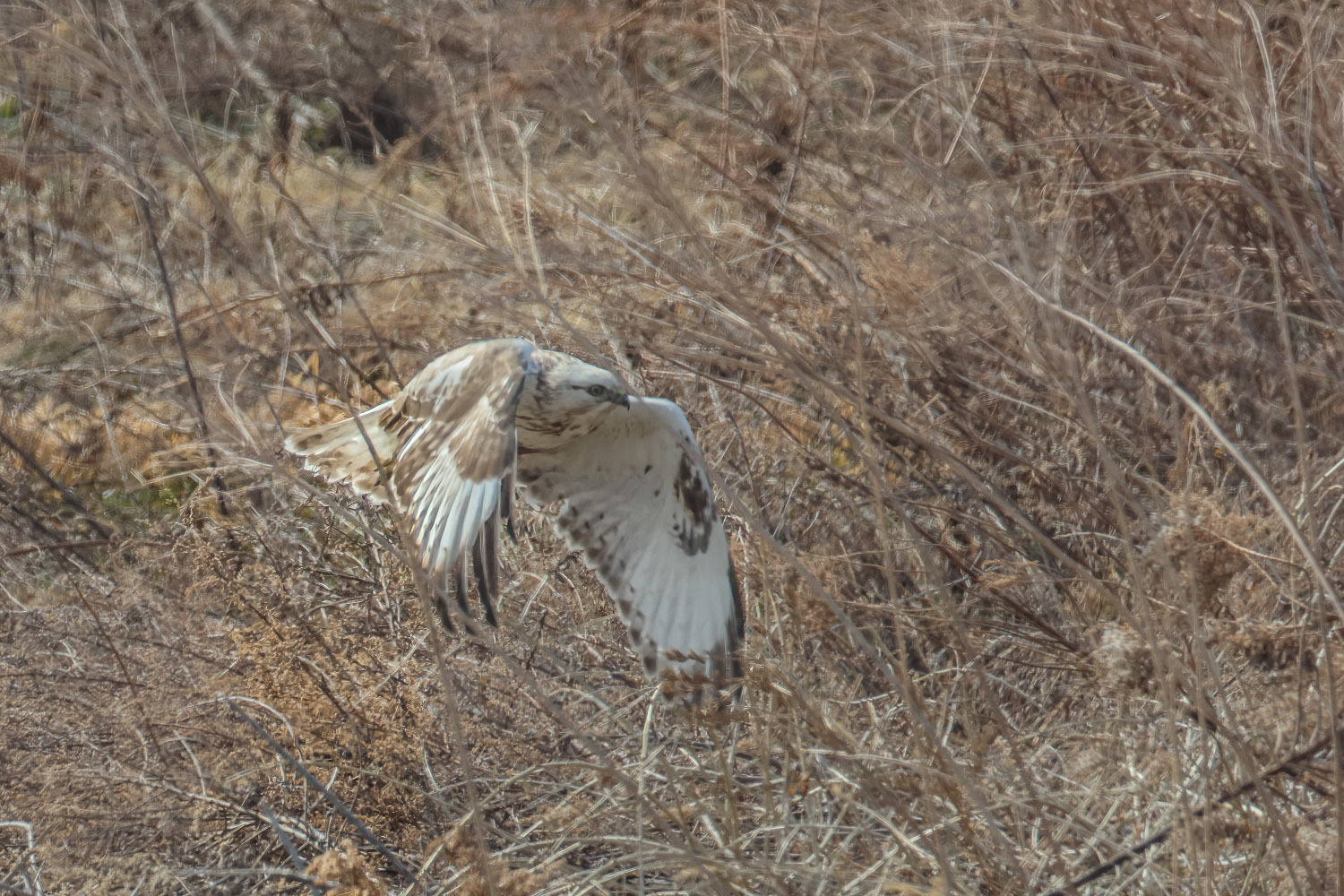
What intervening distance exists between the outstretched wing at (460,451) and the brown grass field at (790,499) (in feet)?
0.58

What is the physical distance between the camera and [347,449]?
3.25 m

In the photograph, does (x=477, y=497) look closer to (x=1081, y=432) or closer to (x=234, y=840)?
(x=234, y=840)

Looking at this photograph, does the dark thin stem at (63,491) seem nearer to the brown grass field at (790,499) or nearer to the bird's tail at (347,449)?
the brown grass field at (790,499)

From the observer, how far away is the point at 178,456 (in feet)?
13.0

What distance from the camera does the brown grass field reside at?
181 cm

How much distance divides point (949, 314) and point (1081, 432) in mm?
796

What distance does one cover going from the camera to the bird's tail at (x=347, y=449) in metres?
3.08

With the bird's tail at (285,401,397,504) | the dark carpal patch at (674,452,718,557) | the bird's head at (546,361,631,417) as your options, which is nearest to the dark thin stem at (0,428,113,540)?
the bird's tail at (285,401,397,504)

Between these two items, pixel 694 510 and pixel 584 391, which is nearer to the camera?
pixel 584 391

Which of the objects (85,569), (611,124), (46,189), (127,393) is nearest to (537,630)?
(85,569)

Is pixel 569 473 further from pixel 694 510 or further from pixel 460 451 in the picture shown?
pixel 460 451

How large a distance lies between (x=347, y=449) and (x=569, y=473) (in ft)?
1.93

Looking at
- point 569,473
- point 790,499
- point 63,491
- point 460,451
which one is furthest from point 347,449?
point 790,499

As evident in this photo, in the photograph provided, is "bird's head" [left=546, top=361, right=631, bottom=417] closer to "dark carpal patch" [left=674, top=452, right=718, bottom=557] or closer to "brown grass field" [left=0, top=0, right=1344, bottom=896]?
"brown grass field" [left=0, top=0, right=1344, bottom=896]
